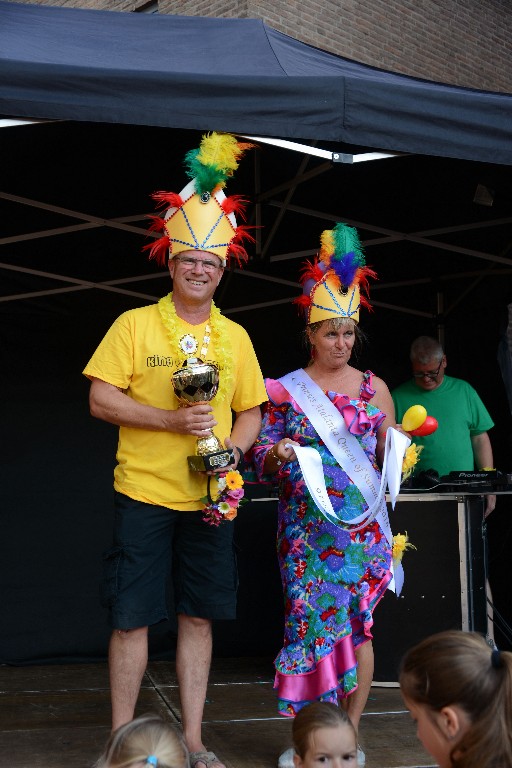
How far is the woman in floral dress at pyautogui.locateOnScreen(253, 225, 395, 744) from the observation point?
3.33 m

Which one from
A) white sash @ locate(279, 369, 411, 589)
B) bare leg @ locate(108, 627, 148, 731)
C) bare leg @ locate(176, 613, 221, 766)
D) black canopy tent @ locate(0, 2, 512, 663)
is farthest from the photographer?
black canopy tent @ locate(0, 2, 512, 663)

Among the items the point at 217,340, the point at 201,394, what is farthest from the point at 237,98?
the point at 201,394

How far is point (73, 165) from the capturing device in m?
4.34

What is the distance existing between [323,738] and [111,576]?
0.98m

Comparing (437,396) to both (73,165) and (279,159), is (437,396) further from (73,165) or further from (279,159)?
(73,165)

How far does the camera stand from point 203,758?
10.0ft

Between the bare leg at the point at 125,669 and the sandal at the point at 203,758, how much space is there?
0.81ft

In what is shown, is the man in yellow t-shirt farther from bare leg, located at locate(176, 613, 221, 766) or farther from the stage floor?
the stage floor

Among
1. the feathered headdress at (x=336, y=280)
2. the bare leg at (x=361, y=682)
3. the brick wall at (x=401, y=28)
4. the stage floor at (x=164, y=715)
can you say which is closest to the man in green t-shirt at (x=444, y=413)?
the stage floor at (x=164, y=715)

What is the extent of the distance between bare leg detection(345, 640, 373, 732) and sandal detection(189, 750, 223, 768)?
53 centimetres

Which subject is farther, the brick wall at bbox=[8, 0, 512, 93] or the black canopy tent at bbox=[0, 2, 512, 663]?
the brick wall at bbox=[8, 0, 512, 93]

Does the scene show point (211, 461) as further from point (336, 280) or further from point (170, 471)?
point (336, 280)

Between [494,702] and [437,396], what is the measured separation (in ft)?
12.3

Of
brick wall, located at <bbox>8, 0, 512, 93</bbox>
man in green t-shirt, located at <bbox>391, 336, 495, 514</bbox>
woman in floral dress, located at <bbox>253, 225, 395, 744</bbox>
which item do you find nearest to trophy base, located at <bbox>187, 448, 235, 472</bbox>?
woman in floral dress, located at <bbox>253, 225, 395, 744</bbox>
